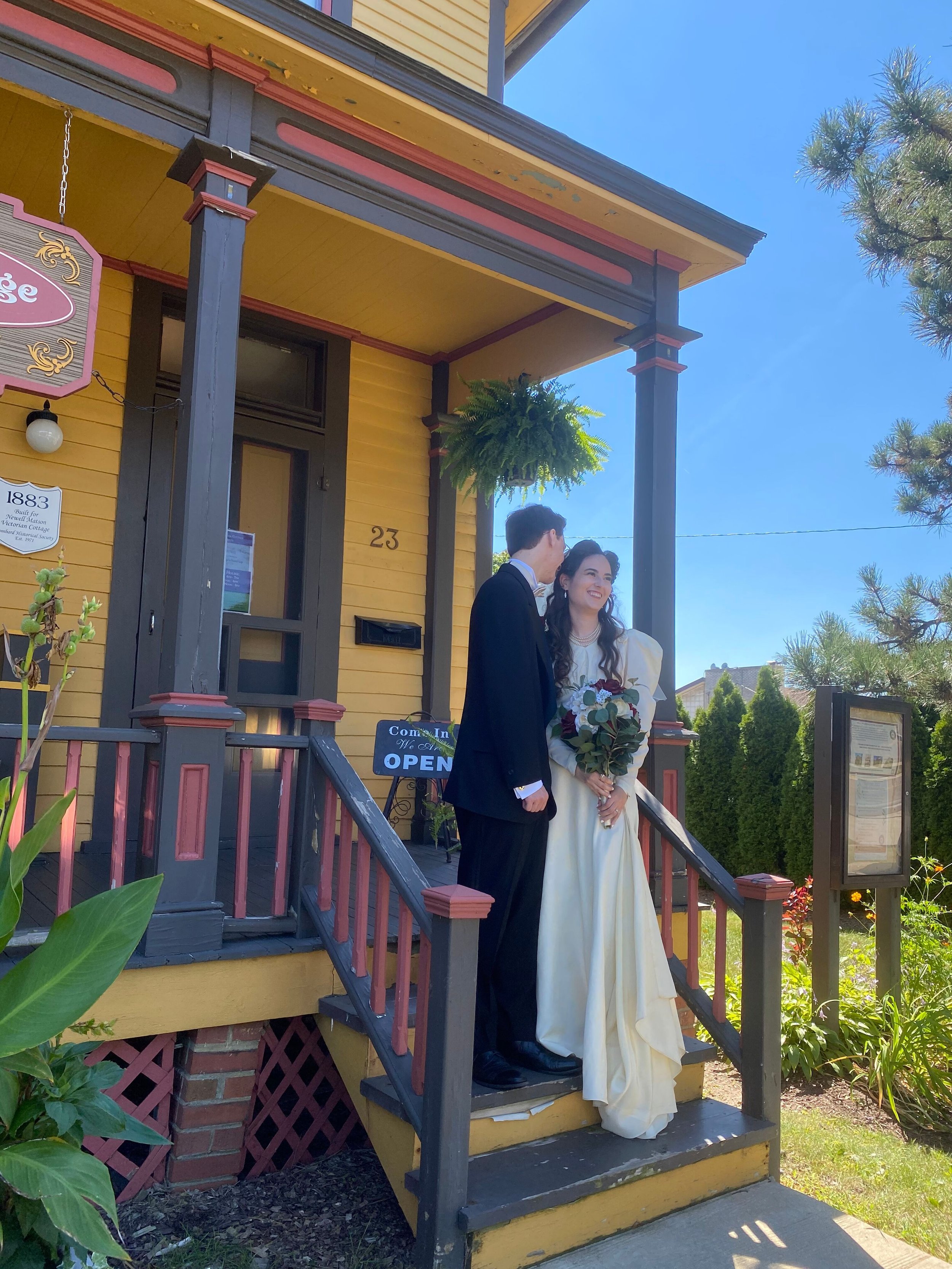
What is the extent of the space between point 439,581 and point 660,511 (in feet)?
5.91

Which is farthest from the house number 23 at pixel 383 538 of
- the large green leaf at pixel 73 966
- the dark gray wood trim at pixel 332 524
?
the large green leaf at pixel 73 966

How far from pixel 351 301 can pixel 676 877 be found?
3600 millimetres

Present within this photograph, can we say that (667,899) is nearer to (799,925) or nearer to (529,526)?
(529,526)

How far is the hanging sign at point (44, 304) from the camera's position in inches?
126

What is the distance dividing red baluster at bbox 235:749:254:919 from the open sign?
1773mm

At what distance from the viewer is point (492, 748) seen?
304cm


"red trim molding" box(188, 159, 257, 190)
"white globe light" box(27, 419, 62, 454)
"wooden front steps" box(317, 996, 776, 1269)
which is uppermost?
"red trim molding" box(188, 159, 257, 190)

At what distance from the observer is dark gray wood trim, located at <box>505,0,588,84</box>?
654 centimetres

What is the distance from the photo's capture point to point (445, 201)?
4.37 metres

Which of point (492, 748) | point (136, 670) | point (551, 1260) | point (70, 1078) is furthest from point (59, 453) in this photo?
point (551, 1260)

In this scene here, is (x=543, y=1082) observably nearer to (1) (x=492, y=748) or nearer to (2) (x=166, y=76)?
(1) (x=492, y=748)

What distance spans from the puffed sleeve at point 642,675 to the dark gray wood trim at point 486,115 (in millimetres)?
2398

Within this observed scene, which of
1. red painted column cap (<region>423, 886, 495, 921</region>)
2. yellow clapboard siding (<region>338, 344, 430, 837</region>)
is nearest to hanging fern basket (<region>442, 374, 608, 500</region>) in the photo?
yellow clapboard siding (<region>338, 344, 430, 837</region>)

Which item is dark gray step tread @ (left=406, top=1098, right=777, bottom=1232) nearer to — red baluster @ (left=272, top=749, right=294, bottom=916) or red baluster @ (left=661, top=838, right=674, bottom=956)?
red baluster @ (left=661, top=838, right=674, bottom=956)
